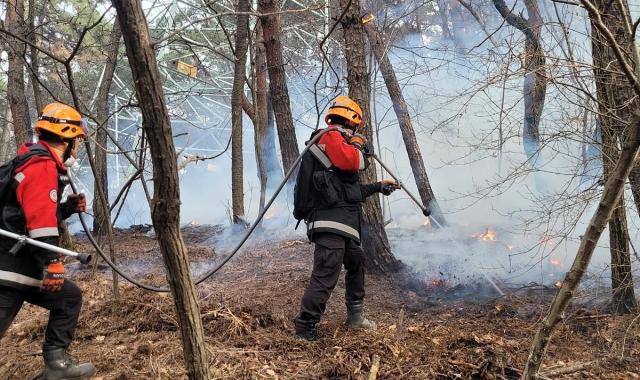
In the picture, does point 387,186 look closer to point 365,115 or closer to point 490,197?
point 490,197

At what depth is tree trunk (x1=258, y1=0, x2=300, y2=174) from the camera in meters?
9.09

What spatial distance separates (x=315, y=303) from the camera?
4.20 metres

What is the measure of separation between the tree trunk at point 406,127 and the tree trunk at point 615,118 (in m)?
5.19

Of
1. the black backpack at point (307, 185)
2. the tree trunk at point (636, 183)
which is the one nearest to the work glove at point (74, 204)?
Result: the black backpack at point (307, 185)

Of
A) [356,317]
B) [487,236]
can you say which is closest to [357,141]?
[356,317]

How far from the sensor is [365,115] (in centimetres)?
638

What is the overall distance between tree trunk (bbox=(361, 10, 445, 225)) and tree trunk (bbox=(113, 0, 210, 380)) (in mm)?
7977

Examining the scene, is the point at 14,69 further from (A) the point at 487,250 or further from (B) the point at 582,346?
(B) the point at 582,346

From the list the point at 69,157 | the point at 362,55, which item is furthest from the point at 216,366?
the point at 362,55

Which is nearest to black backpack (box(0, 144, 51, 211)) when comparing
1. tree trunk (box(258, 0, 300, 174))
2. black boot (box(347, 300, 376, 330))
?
black boot (box(347, 300, 376, 330))

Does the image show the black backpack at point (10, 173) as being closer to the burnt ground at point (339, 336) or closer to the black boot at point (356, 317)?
the burnt ground at point (339, 336)

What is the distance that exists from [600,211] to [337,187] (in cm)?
250

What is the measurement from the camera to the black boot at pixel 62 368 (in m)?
3.52

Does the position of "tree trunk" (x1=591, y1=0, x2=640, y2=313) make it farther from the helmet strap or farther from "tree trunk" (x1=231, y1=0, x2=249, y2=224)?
"tree trunk" (x1=231, y1=0, x2=249, y2=224)
